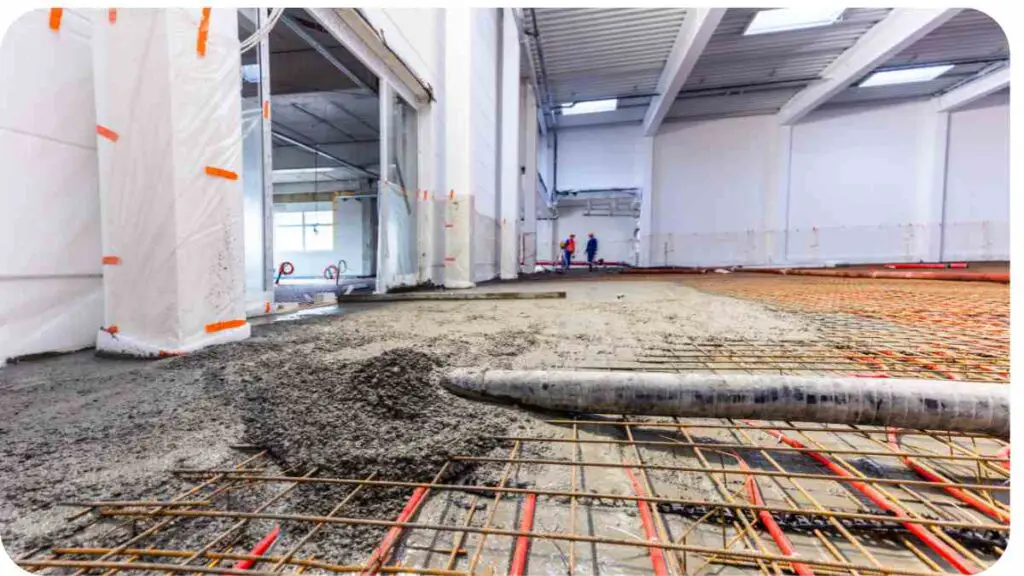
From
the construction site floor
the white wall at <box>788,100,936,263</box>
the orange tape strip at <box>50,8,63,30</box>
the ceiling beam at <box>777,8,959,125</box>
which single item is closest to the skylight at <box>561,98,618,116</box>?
the ceiling beam at <box>777,8,959,125</box>

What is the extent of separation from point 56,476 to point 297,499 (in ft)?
2.04

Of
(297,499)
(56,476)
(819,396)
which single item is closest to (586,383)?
(819,396)

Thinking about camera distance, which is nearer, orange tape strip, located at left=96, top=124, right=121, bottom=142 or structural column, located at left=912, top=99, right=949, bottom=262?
orange tape strip, located at left=96, top=124, right=121, bottom=142

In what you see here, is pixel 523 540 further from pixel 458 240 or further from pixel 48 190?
pixel 458 240

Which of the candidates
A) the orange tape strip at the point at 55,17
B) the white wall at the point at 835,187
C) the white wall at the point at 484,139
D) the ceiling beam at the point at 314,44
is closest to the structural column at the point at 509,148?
the white wall at the point at 484,139

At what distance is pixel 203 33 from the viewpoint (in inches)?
81.4

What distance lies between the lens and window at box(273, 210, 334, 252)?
13.6m

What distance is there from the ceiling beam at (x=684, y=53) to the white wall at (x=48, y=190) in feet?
27.4

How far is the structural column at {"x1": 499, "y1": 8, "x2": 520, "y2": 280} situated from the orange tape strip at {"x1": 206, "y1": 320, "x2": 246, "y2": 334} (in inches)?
269

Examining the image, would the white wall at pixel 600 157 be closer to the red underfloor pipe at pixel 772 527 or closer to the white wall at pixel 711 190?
the white wall at pixel 711 190

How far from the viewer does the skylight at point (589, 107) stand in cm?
1285

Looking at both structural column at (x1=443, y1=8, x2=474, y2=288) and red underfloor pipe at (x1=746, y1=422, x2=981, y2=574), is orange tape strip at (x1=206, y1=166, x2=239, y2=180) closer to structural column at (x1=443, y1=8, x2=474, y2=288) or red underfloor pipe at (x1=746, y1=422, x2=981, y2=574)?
red underfloor pipe at (x1=746, y1=422, x2=981, y2=574)

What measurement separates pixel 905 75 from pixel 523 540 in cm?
1504

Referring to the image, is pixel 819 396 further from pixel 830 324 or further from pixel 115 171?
pixel 115 171
